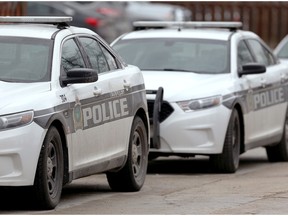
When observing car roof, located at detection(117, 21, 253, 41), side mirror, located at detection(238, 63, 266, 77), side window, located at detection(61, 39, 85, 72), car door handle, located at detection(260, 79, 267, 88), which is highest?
side window, located at detection(61, 39, 85, 72)

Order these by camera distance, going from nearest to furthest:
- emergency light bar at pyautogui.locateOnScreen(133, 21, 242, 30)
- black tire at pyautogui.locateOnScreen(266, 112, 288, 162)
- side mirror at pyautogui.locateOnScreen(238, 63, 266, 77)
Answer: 1. side mirror at pyautogui.locateOnScreen(238, 63, 266, 77)
2. emergency light bar at pyautogui.locateOnScreen(133, 21, 242, 30)
3. black tire at pyautogui.locateOnScreen(266, 112, 288, 162)

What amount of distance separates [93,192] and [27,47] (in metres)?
1.79

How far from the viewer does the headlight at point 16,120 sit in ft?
32.6

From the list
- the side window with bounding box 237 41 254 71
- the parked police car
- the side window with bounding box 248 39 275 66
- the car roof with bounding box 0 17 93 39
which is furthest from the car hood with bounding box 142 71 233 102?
the car roof with bounding box 0 17 93 39

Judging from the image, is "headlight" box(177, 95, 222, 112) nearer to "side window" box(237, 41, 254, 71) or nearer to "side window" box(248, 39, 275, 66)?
"side window" box(237, 41, 254, 71)

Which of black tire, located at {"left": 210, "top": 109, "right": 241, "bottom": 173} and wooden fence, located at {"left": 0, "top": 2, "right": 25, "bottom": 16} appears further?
wooden fence, located at {"left": 0, "top": 2, "right": 25, "bottom": 16}

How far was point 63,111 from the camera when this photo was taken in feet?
35.0

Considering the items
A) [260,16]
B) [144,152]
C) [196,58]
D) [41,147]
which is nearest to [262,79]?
[196,58]

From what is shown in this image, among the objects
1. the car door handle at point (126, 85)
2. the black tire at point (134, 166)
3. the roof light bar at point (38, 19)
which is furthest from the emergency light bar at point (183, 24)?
the roof light bar at point (38, 19)

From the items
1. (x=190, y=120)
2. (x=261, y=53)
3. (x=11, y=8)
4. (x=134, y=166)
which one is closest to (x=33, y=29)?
(x=134, y=166)

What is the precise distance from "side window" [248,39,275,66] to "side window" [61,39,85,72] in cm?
491

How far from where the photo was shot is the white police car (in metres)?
10.1

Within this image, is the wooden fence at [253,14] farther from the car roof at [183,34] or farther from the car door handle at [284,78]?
the car roof at [183,34]

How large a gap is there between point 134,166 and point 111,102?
1.01 meters
